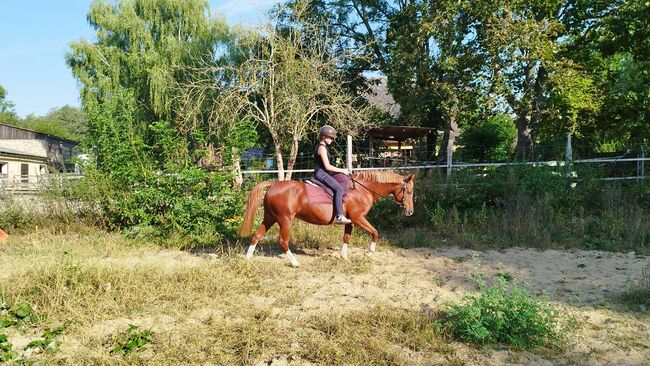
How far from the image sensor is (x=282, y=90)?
18.8m

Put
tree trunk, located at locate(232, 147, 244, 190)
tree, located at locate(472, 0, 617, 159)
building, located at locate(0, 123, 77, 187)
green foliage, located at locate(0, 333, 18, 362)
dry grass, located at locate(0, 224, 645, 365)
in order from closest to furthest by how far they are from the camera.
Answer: green foliage, located at locate(0, 333, 18, 362) < dry grass, located at locate(0, 224, 645, 365) < tree trunk, located at locate(232, 147, 244, 190) < tree, located at locate(472, 0, 617, 159) < building, located at locate(0, 123, 77, 187)

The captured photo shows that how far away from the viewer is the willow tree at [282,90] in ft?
60.6

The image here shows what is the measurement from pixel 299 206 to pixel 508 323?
13.0 ft

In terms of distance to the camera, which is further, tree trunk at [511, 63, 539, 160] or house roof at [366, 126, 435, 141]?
house roof at [366, 126, 435, 141]

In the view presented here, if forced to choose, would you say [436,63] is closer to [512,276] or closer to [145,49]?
[512,276]

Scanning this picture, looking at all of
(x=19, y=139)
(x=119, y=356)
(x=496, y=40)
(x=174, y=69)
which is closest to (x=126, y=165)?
(x=119, y=356)

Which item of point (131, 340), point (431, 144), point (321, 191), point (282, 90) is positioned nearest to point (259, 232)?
point (321, 191)

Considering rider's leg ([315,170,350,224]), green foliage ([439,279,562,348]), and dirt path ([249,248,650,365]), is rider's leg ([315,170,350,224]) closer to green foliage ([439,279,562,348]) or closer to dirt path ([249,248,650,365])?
dirt path ([249,248,650,365])

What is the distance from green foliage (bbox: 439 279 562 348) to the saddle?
354 cm

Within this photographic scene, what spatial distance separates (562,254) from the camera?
26.0 ft

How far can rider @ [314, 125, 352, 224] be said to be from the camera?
294 inches

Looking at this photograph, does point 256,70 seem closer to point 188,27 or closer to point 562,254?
point 188,27

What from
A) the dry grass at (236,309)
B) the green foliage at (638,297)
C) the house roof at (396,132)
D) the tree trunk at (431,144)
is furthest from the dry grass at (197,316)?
the tree trunk at (431,144)

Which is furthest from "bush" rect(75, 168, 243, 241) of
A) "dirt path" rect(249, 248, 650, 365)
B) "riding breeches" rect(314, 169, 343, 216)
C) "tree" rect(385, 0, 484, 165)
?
"tree" rect(385, 0, 484, 165)
